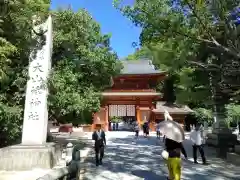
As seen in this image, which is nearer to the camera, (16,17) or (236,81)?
(16,17)

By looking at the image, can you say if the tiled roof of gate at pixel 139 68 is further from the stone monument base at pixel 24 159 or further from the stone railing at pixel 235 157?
the stone monument base at pixel 24 159

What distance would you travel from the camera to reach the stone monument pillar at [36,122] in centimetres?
1016

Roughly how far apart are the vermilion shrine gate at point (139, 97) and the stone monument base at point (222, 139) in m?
16.1

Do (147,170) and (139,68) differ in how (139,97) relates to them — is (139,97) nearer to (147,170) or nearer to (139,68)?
(139,68)

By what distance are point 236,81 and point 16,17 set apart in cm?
941

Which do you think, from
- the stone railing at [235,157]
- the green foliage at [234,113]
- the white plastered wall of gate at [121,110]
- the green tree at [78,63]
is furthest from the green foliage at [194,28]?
the white plastered wall of gate at [121,110]

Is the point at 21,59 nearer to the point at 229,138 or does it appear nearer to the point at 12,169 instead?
the point at 12,169

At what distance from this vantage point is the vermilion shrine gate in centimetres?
3384

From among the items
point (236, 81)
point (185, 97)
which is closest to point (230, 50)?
point (236, 81)

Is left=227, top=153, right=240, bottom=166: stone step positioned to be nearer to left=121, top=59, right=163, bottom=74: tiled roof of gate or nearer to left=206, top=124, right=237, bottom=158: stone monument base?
left=206, top=124, right=237, bottom=158: stone monument base

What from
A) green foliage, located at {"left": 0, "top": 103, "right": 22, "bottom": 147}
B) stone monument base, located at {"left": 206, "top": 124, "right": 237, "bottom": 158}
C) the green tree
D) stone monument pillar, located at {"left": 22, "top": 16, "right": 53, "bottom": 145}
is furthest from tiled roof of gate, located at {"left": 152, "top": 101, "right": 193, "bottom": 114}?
stone monument pillar, located at {"left": 22, "top": 16, "right": 53, "bottom": 145}

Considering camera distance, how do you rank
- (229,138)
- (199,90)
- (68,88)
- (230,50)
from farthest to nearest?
(199,90) → (229,138) → (68,88) → (230,50)

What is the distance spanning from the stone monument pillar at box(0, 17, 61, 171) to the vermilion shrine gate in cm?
2111

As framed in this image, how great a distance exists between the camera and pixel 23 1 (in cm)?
1155
